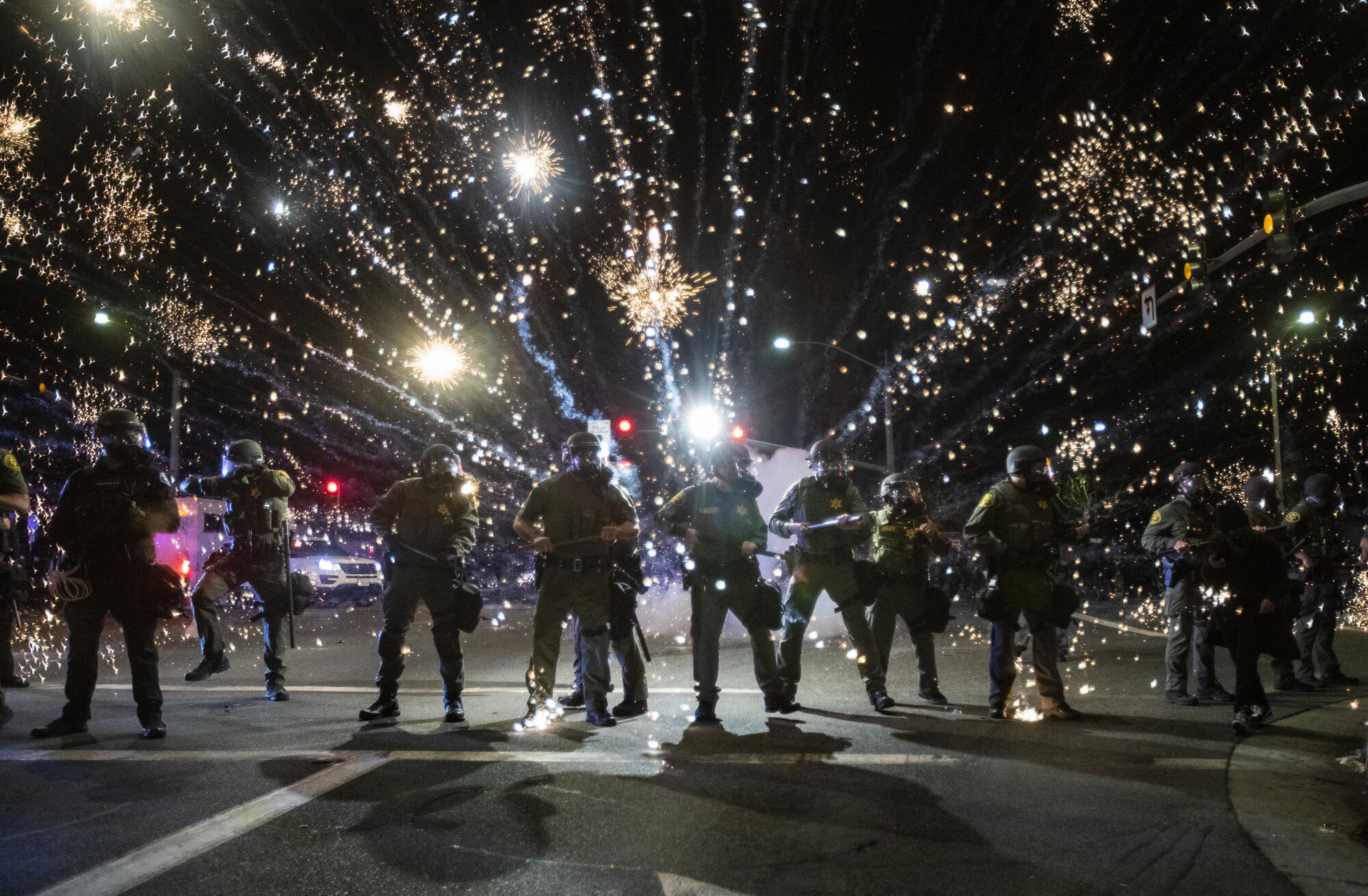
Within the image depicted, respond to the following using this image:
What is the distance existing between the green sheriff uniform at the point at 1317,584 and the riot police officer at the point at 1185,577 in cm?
134

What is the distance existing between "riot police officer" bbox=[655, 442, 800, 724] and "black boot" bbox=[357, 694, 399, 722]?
199cm

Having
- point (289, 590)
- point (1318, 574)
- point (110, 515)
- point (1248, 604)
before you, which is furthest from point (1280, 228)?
point (110, 515)

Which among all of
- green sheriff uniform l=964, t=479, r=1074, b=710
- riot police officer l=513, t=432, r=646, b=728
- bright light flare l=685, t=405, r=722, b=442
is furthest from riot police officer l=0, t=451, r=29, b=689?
bright light flare l=685, t=405, r=722, b=442

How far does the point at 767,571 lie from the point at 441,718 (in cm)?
905

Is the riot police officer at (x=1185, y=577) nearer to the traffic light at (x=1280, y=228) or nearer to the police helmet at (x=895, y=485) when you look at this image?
the police helmet at (x=895, y=485)

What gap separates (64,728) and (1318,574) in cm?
931

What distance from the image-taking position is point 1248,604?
6.41 metres

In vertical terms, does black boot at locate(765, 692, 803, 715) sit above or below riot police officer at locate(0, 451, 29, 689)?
below

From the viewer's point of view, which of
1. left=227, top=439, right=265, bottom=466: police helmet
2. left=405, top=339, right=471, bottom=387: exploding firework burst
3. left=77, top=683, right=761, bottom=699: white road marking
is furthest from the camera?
left=405, top=339, right=471, bottom=387: exploding firework burst

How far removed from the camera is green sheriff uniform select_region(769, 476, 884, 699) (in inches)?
283

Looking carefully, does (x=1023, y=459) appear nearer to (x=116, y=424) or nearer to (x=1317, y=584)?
(x=1317, y=584)

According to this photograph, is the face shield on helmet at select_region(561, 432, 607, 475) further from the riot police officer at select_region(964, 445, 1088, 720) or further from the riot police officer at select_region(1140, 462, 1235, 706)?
the riot police officer at select_region(1140, 462, 1235, 706)

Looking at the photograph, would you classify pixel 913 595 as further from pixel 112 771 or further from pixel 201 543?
pixel 201 543

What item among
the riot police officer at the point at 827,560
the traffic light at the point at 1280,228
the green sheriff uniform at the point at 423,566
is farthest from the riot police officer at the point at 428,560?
the traffic light at the point at 1280,228
